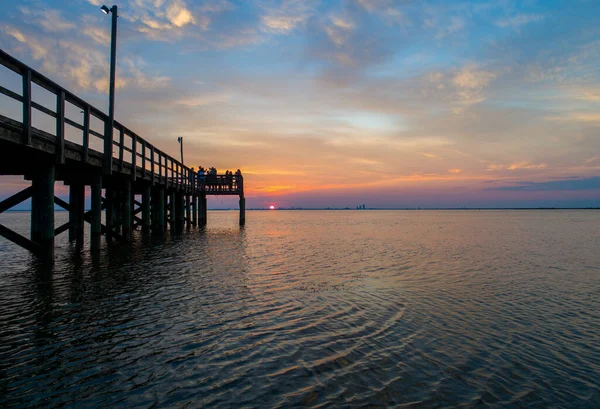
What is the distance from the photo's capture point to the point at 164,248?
19.0 metres

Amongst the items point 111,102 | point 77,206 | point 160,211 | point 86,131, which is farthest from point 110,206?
point 86,131

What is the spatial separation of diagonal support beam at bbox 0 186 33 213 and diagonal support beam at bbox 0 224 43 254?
1.89 feet

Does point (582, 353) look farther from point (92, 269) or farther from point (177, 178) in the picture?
point (177, 178)

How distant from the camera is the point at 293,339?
20.7 feet

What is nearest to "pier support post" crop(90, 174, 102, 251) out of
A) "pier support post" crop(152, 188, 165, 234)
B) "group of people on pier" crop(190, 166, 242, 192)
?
"pier support post" crop(152, 188, 165, 234)

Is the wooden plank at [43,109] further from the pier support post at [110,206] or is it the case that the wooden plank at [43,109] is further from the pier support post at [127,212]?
the pier support post at [110,206]

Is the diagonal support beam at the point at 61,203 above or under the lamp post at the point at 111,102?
under

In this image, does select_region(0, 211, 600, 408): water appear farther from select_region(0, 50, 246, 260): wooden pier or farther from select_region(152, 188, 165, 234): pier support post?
select_region(152, 188, 165, 234): pier support post

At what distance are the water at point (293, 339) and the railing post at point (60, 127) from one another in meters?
3.59

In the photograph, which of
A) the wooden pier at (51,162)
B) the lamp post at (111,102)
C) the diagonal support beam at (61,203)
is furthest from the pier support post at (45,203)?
the diagonal support beam at (61,203)

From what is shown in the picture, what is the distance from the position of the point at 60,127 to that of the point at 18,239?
3.46 metres

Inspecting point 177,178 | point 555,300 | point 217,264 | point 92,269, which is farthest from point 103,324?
point 177,178

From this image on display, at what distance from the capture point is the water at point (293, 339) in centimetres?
447

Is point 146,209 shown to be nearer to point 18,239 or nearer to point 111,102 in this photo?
point 111,102
